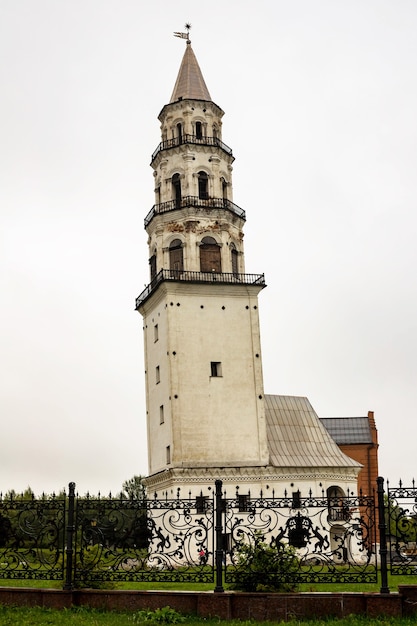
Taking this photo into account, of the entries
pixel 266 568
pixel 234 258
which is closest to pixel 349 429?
pixel 234 258

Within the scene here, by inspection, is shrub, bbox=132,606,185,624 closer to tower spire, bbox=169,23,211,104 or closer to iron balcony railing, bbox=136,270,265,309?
iron balcony railing, bbox=136,270,265,309

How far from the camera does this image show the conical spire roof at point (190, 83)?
1967 inches

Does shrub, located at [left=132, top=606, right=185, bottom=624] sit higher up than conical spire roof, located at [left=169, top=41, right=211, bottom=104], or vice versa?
conical spire roof, located at [left=169, top=41, right=211, bottom=104]

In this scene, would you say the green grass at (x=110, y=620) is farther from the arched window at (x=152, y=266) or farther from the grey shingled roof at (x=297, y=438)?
the arched window at (x=152, y=266)

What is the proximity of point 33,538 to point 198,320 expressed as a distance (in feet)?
93.3

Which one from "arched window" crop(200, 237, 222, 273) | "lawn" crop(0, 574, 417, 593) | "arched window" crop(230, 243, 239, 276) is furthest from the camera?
"arched window" crop(230, 243, 239, 276)

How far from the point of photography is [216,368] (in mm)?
43469

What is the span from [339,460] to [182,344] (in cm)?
1141

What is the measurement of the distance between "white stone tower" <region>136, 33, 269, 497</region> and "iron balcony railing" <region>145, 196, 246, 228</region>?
0.24ft

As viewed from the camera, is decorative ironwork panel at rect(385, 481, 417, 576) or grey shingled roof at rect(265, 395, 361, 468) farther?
grey shingled roof at rect(265, 395, 361, 468)

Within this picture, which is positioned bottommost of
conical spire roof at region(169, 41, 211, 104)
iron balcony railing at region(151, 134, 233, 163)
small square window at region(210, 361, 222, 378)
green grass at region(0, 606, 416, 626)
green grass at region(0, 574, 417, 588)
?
green grass at region(0, 574, 417, 588)

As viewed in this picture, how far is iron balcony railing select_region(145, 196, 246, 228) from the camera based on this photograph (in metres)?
46.6

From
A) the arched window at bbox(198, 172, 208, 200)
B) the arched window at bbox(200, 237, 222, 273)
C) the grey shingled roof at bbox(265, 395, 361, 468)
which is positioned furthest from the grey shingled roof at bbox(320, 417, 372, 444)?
the arched window at bbox(198, 172, 208, 200)

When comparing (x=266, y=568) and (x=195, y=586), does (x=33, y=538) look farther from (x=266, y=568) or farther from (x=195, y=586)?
(x=195, y=586)
